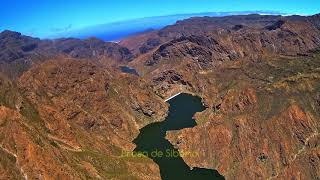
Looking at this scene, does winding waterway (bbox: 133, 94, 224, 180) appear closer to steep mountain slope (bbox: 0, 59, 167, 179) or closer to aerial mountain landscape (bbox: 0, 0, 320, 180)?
aerial mountain landscape (bbox: 0, 0, 320, 180)

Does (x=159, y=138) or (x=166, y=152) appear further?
(x=159, y=138)

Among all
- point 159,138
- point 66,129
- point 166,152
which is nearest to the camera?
point 66,129

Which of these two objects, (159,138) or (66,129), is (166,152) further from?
(66,129)

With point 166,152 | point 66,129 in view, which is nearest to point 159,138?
point 166,152

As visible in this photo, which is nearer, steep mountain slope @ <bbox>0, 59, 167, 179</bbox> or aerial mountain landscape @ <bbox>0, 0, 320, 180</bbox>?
steep mountain slope @ <bbox>0, 59, 167, 179</bbox>

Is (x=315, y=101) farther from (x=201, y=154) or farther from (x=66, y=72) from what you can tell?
(x=66, y=72)

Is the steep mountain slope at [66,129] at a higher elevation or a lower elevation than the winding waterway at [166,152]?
higher

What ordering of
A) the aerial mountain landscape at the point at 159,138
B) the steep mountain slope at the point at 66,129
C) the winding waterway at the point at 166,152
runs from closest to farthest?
1. the steep mountain slope at the point at 66,129
2. the aerial mountain landscape at the point at 159,138
3. the winding waterway at the point at 166,152

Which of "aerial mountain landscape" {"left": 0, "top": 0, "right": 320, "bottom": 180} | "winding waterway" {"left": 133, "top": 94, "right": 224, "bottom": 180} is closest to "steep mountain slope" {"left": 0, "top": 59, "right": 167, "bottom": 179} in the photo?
"aerial mountain landscape" {"left": 0, "top": 0, "right": 320, "bottom": 180}

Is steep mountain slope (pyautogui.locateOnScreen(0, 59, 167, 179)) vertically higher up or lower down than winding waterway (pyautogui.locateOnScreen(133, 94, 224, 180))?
higher up

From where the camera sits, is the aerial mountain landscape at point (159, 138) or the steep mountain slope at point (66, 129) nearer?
the steep mountain slope at point (66, 129)

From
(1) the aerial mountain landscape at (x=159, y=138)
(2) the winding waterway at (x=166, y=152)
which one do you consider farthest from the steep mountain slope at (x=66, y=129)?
(2) the winding waterway at (x=166, y=152)

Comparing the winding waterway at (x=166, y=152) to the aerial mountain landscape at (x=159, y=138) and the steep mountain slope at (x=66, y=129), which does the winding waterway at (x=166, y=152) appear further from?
the steep mountain slope at (x=66, y=129)
